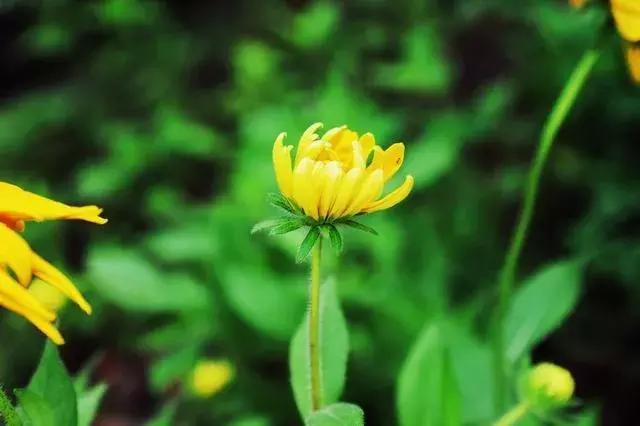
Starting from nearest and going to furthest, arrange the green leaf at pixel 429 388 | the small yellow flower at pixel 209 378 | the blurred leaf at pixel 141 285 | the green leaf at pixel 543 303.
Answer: the green leaf at pixel 429 388, the green leaf at pixel 543 303, the small yellow flower at pixel 209 378, the blurred leaf at pixel 141 285

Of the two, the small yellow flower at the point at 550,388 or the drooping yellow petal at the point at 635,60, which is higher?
the drooping yellow petal at the point at 635,60

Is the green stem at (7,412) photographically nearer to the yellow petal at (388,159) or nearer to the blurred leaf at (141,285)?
the yellow petal at (388,159)

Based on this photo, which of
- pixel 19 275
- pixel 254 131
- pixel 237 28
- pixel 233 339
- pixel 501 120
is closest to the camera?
pixel 19 275

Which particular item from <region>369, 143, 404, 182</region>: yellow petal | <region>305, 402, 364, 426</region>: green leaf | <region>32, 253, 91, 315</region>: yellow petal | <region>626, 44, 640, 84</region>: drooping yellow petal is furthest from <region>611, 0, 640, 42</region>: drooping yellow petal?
<region>32, 253, 91, 315</region>: yellow petal

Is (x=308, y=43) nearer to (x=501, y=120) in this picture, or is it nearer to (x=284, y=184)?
(x=501, y=120)

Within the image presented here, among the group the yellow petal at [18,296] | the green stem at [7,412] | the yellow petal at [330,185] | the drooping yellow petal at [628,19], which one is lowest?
the green stem at [7,412]

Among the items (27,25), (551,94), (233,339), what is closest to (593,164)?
(551,94)

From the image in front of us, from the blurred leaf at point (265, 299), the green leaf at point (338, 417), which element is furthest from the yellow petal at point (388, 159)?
the blurred leaf at point (265, 299)

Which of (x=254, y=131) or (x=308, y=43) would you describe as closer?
(x=254, y=131)
